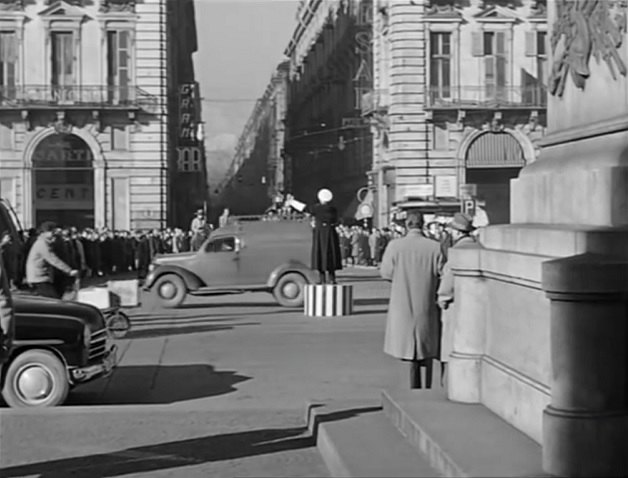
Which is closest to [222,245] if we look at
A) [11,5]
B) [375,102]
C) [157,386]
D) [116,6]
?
[157,386]

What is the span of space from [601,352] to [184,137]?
217 feet

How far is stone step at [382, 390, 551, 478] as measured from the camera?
22.6 ft

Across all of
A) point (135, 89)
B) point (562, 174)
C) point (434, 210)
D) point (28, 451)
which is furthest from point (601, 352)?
point (135, 89)

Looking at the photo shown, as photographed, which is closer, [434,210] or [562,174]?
[562,174]

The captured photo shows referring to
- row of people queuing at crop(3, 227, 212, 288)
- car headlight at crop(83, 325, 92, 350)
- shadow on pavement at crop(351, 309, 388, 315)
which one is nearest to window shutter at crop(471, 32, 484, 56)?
row of people queuing at crop(3, 227, 212, 288)

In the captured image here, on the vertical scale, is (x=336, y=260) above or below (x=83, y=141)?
below

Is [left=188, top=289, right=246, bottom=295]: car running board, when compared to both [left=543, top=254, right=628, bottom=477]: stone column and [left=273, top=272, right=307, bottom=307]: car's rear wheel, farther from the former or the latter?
[left=543, top=254, right=628, bottom=477]: stone column

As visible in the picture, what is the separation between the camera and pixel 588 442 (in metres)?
6.23

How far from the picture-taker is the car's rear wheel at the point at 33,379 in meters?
11.8

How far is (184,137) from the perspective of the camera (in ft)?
234

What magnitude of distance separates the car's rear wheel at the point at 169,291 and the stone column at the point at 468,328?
1794cm

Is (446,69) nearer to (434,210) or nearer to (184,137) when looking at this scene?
(434,210)

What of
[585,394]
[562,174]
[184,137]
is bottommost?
[585,394]

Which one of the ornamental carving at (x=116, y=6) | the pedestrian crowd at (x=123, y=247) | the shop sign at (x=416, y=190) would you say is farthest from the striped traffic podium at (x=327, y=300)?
the ornamental carving at (x=116, y=6)
